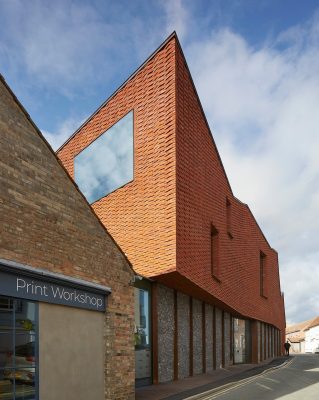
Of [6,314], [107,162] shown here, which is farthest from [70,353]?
[107,162]

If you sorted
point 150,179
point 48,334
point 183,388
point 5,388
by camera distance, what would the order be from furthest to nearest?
point 150,179, point 183,388, point 48,334, point 5,388

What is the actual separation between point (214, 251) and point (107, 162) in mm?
6935

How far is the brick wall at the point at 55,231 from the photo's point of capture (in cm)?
899

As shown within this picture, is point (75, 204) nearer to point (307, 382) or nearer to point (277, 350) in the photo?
point (307, 382)

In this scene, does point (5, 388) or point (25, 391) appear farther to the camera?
point (25, 391)

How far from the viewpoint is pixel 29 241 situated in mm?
9305

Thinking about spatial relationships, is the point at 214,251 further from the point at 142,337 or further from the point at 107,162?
the point at 142,337

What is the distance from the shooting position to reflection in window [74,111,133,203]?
19.6m

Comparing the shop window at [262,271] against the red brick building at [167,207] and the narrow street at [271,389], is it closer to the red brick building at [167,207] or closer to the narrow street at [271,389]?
the red brick building at [167,207]

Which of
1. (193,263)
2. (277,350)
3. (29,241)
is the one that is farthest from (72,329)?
(277,350)

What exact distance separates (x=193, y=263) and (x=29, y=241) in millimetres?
10311

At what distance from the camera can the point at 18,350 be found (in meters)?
8.84

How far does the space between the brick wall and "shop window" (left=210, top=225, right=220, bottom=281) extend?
10760 mm

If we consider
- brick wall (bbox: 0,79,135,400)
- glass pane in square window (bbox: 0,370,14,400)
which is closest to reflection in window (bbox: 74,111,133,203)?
brick wall (bbox: 0,79,135,400)
